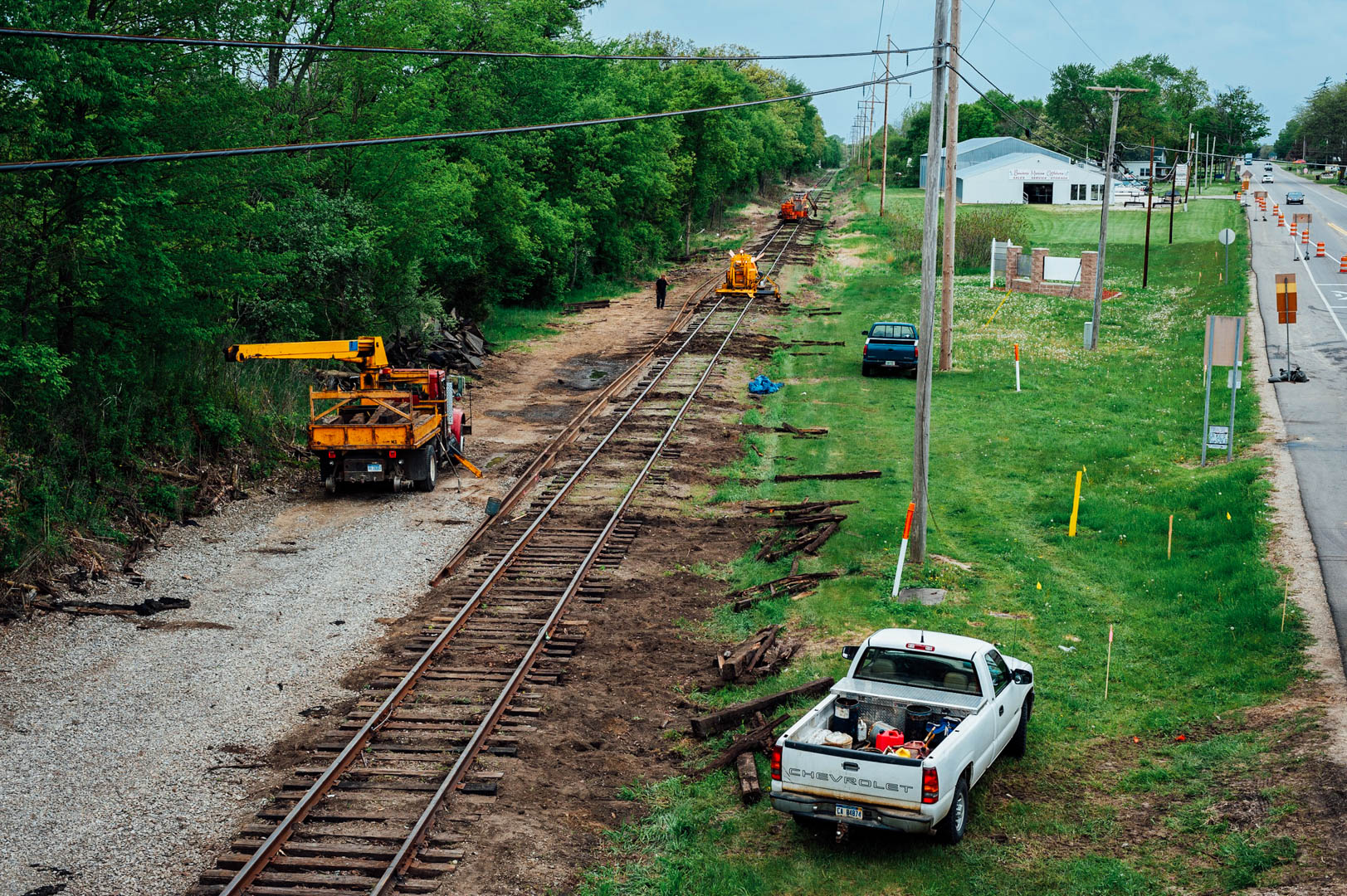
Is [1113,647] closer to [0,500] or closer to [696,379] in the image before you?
[0,500]

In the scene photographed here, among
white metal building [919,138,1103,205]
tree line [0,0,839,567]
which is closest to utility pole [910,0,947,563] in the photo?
tree line [0,0,839,567]

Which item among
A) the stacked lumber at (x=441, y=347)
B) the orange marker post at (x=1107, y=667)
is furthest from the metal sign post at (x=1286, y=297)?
the stacked lumber at (x=441, y=347)

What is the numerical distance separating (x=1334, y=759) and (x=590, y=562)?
11003mm

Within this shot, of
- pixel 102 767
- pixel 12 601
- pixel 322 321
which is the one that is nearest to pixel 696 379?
A: pixel 322 321

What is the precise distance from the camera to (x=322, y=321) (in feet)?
105

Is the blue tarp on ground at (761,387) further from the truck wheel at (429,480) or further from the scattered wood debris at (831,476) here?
the truck wheel at (429,480)

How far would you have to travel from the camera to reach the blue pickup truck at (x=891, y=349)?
35.7 metres

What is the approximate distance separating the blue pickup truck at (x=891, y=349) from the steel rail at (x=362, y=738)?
16.3 meters

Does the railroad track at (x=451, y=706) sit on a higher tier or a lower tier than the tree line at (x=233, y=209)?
lower

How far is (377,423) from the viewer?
23.4 m

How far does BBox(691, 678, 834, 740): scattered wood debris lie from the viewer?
13031 millimetres

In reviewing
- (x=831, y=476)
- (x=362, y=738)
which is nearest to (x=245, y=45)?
(x=362, y=738)

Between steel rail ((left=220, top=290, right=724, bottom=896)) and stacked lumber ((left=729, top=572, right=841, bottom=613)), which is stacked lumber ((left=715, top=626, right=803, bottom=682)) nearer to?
stacked lumber ((left=729, top=572, right=841, bottom=613))

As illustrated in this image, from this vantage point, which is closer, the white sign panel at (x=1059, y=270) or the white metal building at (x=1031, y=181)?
the white sign panel at (x=1059, y=270)
